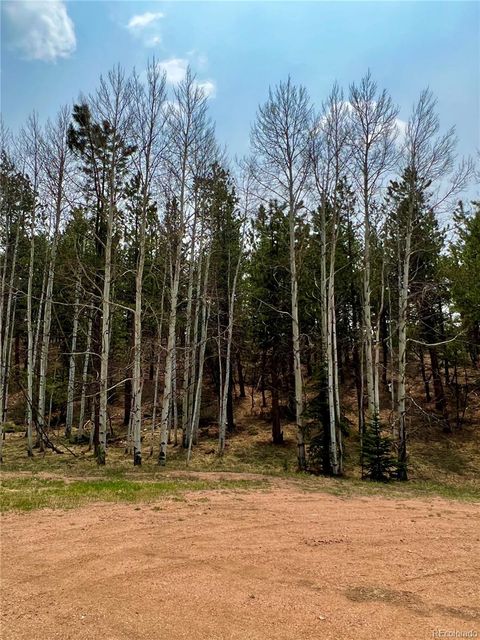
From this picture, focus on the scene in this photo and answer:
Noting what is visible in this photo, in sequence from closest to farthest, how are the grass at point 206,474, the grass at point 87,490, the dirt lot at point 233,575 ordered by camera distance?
the dirt lot at point 233,575, the grass at point 87,490, the grass at point 206,474

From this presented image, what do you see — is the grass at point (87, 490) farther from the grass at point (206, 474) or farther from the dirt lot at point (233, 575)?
the dirt lot at point (233, 575)

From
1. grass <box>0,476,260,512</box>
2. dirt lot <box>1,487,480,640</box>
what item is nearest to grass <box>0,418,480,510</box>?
grass <box>0,476,260,512</box>

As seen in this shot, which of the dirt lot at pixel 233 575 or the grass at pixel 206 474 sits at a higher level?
the dirt lot at pixel 233 575

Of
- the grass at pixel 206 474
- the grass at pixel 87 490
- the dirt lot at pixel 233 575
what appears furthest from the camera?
the grass at pixel 206 474

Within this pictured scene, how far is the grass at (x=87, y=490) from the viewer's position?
23.5ft

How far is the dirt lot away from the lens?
3.32 m

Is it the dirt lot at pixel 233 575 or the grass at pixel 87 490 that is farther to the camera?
the grass at pixel 87 490

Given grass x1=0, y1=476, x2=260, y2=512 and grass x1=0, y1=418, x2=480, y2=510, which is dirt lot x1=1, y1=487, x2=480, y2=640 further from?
grass x1=0, y1=418, x2=480, y2=510

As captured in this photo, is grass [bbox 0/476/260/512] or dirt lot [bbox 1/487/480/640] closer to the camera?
dirt lot [bbox 1/487/480/640]

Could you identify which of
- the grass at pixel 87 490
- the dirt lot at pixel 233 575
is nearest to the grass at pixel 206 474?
the grass at pixel 87 490

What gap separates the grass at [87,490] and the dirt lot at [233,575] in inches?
25.4

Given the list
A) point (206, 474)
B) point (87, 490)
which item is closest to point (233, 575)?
point (87, 490)

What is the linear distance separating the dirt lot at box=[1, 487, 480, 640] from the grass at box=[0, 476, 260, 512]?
2.12 feet

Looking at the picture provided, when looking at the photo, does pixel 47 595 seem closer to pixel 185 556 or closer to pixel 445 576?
pixel 185 556
